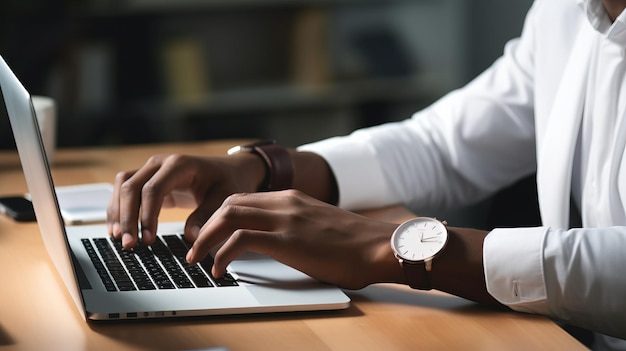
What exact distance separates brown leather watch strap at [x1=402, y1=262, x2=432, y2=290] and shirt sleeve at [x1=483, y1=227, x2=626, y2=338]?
0.06m

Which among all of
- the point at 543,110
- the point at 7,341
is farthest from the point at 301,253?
the point at 543,110

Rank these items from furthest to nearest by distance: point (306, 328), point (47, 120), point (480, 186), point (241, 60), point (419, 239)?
point (241, 60) → point (47, 120) → point (480, 186) → point (419, 239) → point (306, 328)

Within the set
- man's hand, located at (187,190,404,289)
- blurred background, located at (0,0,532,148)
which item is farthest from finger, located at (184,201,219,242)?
blurred background, located at (0,0,532,148)

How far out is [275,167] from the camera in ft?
4.15

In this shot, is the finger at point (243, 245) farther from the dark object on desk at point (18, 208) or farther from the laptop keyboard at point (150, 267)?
the dark object on desk at point (18, 208)

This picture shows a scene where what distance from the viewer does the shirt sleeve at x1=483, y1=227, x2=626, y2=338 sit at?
882mm

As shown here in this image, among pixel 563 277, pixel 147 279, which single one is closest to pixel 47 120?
pixel 147 279

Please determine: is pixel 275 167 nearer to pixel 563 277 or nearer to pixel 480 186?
pixel 480 186

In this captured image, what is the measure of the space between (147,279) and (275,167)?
1.24 ft

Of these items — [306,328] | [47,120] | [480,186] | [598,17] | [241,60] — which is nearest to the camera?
[306,328]

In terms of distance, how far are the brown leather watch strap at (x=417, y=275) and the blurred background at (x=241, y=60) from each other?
2.06 m

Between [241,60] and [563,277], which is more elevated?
[563,277]

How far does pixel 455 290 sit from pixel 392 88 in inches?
97.2

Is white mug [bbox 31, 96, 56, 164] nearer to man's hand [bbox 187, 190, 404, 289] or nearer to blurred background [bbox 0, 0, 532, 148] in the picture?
man's hand [bbox 187, 190, 404, 289]
